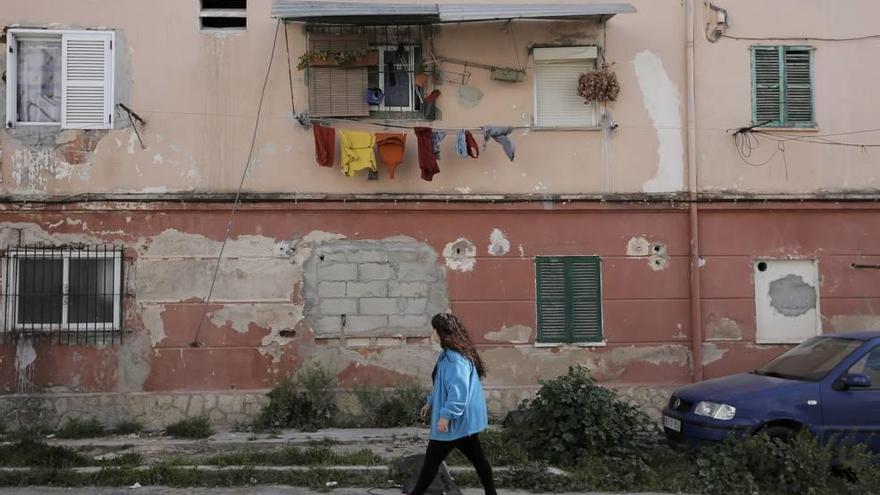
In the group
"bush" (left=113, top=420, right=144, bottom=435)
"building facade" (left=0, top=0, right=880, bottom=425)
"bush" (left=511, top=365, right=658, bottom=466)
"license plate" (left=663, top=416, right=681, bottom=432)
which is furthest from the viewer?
"building facade" (left=0, top=0, right=880, bottom=425)

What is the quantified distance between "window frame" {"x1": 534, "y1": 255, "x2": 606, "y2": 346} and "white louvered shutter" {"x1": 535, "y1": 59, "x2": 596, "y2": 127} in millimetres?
1917

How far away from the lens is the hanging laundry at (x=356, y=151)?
10.2 metres

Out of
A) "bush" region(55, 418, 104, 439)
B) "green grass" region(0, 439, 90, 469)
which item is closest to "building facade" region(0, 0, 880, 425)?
"bush" region(55, 418, 104, 439)

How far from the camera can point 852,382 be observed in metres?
7.43

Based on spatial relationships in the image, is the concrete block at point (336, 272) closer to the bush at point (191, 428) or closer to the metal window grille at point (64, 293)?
the bush at point (191, 428)

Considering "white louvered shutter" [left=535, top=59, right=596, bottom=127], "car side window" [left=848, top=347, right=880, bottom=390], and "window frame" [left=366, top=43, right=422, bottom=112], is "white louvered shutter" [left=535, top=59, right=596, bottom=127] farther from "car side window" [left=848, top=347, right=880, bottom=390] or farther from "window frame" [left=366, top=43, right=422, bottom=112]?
"car side window" [left=848, top=347, right=880, bottom=390]

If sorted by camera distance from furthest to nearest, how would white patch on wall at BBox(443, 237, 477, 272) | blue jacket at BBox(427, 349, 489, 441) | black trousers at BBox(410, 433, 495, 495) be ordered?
1. white patch on wall at BBox(443, 237, 477, 272)
2. black trousers at BBox(410, 433, 495, 495)
3. blue jacket at BBox(427, 349, 489, 441)

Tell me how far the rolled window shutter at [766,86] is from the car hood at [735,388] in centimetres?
447

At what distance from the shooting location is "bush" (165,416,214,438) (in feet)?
31.3

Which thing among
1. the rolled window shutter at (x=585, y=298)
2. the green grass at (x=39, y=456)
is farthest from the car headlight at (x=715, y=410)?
the green grass at (x=39, y=456)

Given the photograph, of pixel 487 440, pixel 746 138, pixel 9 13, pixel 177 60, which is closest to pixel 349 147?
pixel 177 60

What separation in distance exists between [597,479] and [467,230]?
4.28 meters

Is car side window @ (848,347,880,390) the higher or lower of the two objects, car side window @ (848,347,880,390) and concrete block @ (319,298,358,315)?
the lower

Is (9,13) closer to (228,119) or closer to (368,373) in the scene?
(228,119)
